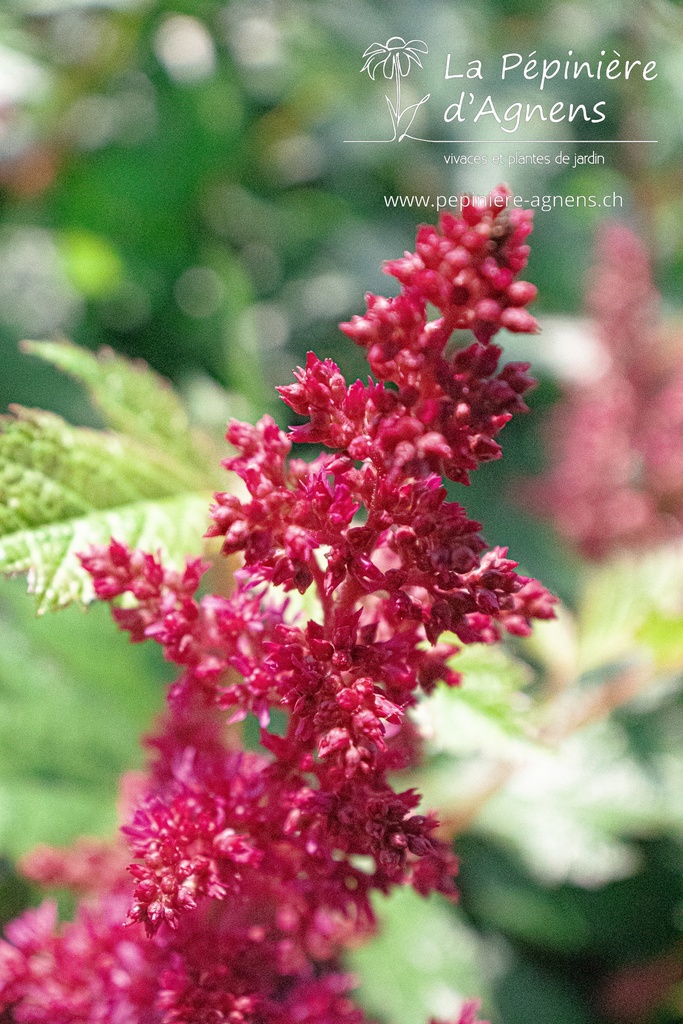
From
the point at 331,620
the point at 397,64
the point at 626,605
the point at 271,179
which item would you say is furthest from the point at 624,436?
the point at 331,620

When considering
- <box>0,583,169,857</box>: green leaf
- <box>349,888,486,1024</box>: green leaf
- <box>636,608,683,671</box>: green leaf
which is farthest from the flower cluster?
<box>0,583,169,857</box>: green leaf

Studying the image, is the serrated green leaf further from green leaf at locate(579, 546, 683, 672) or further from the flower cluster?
the flower cluster

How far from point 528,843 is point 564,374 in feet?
4.66

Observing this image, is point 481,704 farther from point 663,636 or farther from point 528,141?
point 528,141

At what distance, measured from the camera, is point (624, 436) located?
2.52 m

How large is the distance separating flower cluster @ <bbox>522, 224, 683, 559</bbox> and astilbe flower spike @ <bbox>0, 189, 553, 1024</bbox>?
153 cm

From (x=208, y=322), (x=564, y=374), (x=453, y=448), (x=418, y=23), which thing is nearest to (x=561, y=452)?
(x=564, y=374)

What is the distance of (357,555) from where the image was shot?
932 millimetres

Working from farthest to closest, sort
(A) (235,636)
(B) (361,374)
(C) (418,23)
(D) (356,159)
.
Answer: (D) (356,159)
(C) (418,23)
(B) (361,374)
(A) (235,636)

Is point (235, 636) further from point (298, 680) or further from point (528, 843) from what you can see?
point (528, 843)

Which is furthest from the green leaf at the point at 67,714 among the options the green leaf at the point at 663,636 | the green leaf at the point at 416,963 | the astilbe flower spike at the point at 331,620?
the green leaf at the point at 663,636

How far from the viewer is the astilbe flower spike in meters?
0.90

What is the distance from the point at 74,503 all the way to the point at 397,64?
214cm

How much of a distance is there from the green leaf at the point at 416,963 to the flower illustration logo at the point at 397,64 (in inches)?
83.8
